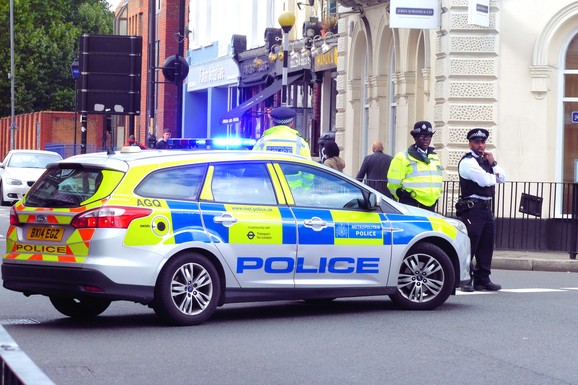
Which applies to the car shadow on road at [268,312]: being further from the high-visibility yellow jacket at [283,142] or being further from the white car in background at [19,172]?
the white car in background at [19,172]

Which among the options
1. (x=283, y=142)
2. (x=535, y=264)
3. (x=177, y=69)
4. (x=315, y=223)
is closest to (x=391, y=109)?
(x=177, y=69)

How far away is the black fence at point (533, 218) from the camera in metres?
20.9

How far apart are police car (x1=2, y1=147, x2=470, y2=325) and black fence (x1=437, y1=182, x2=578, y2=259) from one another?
28.2 ft

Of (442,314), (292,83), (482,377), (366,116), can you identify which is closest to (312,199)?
(442,314)

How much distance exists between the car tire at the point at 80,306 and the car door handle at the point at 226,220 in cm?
124

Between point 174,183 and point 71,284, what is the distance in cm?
121

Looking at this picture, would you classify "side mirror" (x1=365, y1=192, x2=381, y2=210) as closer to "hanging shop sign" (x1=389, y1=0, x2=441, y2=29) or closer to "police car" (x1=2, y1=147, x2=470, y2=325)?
"police car" (x1=2, y1=147, x2=470, y2=325)

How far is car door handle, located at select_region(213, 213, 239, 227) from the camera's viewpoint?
36.2 ft

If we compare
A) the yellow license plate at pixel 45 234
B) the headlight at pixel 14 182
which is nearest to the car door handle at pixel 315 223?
the yellow license plate at pixel 45 234

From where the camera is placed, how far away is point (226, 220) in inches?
436

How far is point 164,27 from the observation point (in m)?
54.6

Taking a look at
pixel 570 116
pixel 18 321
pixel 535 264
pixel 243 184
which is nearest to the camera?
pixel 18 321

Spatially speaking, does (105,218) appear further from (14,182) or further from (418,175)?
(14,182)

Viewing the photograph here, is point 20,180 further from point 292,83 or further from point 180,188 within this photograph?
point 180,188
